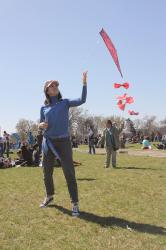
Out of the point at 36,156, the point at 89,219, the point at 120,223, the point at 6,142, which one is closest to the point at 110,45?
the point at 89,219

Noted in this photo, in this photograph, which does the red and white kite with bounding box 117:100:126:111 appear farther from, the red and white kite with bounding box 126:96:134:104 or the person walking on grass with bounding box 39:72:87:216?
the person walking on grass with bounding box 39:72:87:216

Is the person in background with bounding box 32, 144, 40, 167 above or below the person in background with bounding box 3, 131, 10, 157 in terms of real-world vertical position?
below

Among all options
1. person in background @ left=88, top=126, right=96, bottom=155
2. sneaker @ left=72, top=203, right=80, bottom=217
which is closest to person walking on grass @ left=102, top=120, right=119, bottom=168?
sneaker @ left=72, top=203, right=80, bottom=217

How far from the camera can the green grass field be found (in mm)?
5232

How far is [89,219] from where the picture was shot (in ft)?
21.3

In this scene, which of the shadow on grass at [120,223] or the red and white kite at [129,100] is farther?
the red and white kite at [129,100]

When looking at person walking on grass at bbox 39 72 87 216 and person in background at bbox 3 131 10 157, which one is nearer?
person walking on grass at bbox 39 72 87 216

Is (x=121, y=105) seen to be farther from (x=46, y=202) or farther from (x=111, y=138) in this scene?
(x=46, y=202)

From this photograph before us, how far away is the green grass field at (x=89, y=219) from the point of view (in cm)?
523

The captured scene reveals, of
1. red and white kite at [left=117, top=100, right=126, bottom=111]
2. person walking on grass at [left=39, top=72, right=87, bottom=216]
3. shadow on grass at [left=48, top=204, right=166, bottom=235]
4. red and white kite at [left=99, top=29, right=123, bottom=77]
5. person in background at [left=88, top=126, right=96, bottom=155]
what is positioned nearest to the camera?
shadow on grass at [left=48, top=204, right=166, bottom=235]

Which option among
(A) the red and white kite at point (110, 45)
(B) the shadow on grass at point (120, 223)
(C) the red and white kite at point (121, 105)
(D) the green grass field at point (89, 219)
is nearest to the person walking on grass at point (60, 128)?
(B) the shadow on grass at point (120, 223)

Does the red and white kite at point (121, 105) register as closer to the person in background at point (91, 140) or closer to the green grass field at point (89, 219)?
the person in background at point (91, 140)

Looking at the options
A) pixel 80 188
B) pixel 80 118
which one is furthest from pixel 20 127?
pixel 80 188

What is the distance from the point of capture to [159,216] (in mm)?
6621
